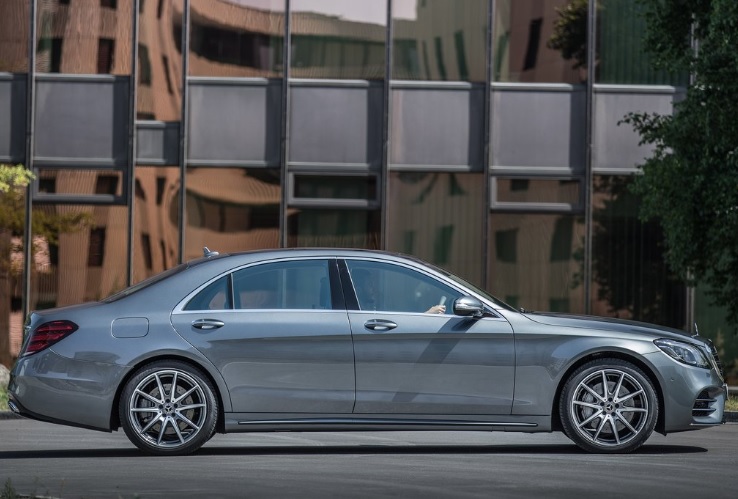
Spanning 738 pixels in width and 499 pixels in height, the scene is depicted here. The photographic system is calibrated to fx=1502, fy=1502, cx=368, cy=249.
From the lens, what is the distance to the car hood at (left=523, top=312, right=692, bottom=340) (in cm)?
1109

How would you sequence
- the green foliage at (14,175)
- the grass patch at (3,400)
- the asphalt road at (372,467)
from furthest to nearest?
the green foliage at (14,175), the grass patch at (3,400), the asphalt road at (372,467)

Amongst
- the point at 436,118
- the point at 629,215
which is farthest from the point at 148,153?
the point at 629,215

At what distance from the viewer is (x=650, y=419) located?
11.0 m

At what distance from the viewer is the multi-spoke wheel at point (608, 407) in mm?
10945

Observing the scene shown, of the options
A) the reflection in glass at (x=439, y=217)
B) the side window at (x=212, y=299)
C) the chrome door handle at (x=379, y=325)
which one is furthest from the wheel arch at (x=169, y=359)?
the reflection in glass at (x=439, y=217)

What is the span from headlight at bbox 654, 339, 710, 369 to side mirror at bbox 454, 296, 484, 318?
53.4 inches

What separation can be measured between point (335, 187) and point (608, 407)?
10.4 m

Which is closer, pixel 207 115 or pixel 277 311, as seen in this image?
pixel 277 311

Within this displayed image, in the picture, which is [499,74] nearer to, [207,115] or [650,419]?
[207,115]

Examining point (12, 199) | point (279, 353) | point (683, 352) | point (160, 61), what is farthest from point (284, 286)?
point (12, 199)

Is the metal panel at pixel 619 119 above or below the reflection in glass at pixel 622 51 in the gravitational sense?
below

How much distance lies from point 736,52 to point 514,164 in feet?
16.2

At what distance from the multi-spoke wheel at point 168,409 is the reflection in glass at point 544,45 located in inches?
430

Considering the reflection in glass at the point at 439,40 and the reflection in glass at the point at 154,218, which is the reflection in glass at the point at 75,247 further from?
the reflection in glass at the point at 439,40
